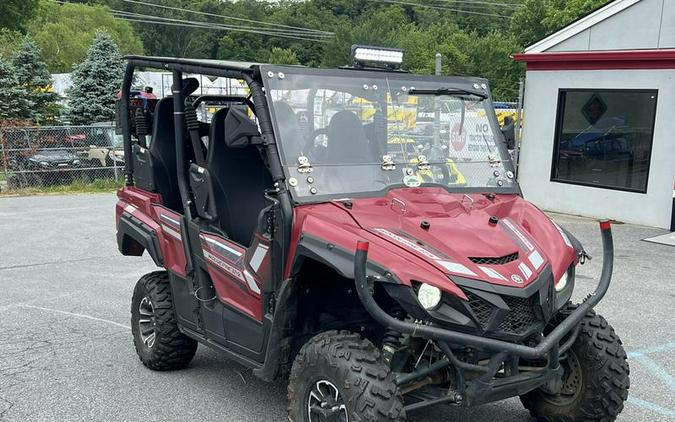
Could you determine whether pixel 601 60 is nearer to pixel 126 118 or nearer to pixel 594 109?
pixel 594 109

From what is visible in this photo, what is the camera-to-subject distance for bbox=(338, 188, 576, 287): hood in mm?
3201

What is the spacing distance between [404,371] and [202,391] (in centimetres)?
181

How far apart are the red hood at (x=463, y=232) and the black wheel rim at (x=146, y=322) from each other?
2.08 m

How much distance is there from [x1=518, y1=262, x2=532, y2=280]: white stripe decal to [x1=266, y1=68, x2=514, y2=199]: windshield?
102cm

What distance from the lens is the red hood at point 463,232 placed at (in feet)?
10.5

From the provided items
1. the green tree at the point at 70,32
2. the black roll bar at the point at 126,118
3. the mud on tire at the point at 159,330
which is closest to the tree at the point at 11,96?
the black roll bar at the point at 126,118

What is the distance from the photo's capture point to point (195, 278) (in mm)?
4559

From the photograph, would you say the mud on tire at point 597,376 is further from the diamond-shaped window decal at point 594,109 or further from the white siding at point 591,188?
the diamond-shaped window decal at point 594,109

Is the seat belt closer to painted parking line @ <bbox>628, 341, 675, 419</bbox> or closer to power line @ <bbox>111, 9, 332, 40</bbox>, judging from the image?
painted parking line @ <bbox>628, 341, 675, 419</bbox>

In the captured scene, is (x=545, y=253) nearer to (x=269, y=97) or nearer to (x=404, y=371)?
(x=404, y=371)

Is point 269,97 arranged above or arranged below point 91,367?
above

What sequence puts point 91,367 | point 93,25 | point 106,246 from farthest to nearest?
1. point 93,25
2. point 106,246
3. point 91,367

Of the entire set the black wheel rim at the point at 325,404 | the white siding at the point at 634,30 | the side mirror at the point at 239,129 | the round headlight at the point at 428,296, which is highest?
the white siding at the point at 634,30

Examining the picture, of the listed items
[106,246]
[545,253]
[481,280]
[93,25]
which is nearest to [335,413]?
[481,280]
